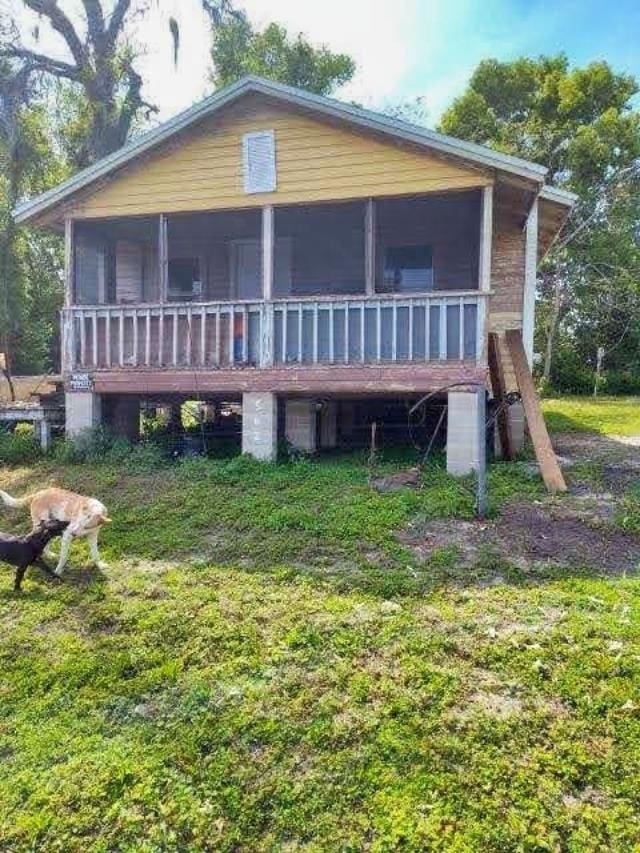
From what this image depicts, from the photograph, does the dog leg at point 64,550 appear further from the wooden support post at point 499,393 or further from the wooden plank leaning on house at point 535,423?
the wooden support post at point 499,393

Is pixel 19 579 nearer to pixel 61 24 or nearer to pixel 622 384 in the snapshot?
pixel 61 24

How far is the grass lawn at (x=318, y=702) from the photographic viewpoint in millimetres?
2695

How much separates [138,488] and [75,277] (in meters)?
3.95

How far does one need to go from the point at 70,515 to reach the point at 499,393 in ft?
20.7

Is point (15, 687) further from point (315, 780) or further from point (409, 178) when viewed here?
point (409, 178)

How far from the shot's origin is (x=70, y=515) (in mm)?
5137

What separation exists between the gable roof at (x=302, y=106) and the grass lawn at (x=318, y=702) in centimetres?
499

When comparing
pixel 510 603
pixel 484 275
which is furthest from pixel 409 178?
pixel 510 603

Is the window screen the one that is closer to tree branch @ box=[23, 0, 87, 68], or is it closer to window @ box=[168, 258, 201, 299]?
window @ box=[168, 258, 201, 299]

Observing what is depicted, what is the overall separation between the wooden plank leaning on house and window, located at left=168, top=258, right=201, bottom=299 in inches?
248

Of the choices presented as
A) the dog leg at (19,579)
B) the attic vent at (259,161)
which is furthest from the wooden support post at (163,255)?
the dog leg at (19,579)

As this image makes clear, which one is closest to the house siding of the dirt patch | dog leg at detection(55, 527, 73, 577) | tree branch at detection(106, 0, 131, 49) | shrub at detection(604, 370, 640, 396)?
the dirt patch

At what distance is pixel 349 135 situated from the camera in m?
8.25

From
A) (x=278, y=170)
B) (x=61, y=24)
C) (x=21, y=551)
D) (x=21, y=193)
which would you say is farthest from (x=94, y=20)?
(x=21, y=551)
